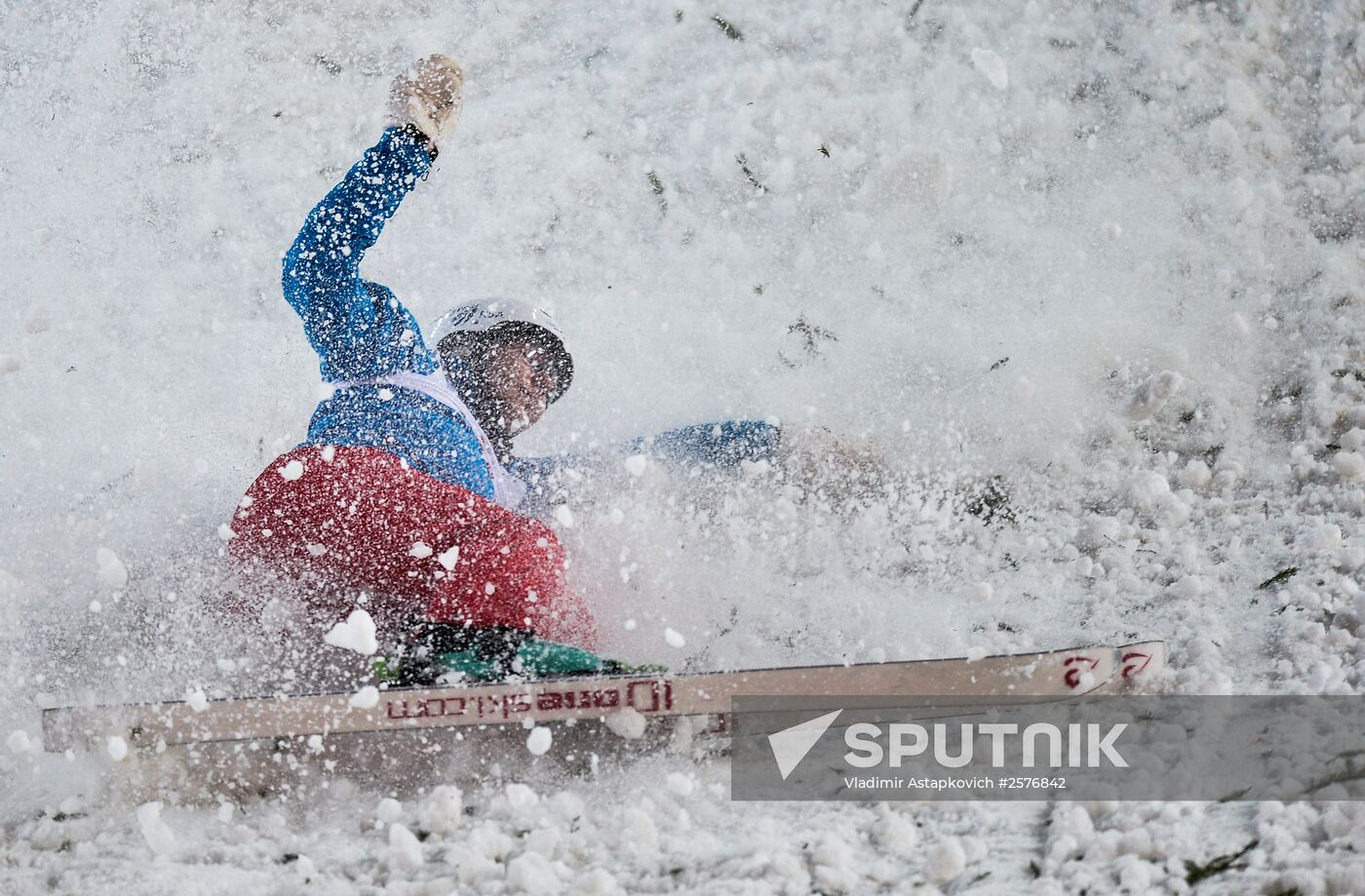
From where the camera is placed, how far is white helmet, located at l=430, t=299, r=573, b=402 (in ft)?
9.56

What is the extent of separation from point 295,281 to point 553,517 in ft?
2.91

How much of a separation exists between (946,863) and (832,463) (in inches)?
55.3

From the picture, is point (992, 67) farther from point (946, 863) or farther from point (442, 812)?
point (442, 812)

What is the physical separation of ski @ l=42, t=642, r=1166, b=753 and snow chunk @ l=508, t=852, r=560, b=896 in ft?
1.32

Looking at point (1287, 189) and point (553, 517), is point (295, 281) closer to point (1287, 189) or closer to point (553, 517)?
point (553, 517)

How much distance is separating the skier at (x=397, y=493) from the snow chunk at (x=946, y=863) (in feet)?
2.44

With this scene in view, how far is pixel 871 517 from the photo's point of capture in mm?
2691

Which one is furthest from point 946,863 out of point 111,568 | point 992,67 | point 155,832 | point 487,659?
point 992,67

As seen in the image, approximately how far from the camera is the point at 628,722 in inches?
77.8

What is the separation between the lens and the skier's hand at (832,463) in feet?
9.27

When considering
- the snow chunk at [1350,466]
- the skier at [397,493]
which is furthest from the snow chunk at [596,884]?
the snow chunk at [1350,466]

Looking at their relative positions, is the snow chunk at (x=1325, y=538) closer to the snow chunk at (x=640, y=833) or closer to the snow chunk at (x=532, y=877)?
the snow chunk at (x=640, y=833)

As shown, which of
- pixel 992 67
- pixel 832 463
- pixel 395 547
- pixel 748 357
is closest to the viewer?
pixel 395 547

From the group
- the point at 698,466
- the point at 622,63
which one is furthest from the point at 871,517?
the point at 622,63
